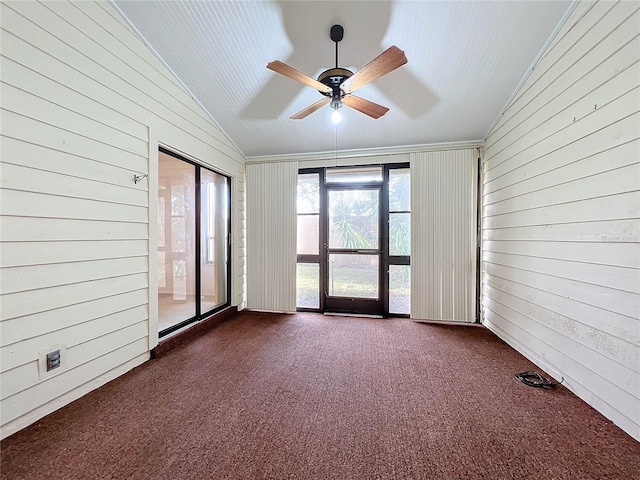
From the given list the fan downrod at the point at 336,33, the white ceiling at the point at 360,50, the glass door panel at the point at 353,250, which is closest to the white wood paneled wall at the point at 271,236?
the glass door panel at the point at 353,250

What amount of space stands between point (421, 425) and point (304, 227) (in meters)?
3.11

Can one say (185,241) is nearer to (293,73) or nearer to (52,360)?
(52,360)

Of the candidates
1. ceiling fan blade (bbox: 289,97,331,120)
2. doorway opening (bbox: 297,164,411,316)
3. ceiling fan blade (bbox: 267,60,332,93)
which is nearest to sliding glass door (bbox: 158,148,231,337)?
doorway opening (bbox: 297,164,411,316)

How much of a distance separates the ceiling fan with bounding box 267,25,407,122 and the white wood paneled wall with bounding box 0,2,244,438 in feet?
4.48

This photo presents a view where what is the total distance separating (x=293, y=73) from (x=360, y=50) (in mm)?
806

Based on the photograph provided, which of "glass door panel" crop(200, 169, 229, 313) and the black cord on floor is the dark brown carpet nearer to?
the black cord on floor

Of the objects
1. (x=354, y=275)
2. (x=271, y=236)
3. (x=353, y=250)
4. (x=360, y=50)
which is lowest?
(x=354, y=275)

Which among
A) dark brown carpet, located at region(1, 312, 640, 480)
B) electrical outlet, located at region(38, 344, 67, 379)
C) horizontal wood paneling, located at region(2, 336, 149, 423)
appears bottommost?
dark brown carpet, located at region(1, 312, 640, 480)

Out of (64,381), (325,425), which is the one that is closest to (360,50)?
(325,425)

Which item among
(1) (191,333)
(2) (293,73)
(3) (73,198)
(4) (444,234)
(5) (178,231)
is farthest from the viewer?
(4) (444,234)

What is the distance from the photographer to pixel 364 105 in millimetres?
2533

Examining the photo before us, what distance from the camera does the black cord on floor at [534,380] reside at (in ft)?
7.16

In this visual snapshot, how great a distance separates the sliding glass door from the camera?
3.34 metres

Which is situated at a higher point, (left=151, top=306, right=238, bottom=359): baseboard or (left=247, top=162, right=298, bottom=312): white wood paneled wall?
(left=247, top=162, right=298, bottom=312): white wood paneled wall
